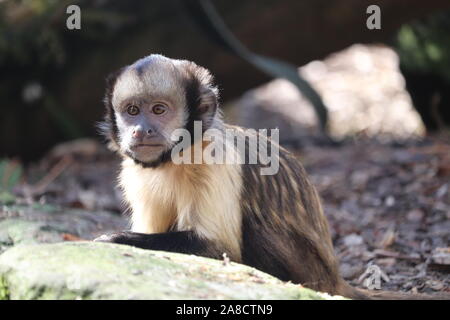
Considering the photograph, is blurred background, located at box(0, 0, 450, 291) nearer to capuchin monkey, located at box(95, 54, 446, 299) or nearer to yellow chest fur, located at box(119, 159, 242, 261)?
capuchin monkey, located at box(95, 54, 446, 299)

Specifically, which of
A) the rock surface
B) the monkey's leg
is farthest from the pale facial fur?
the rock surface

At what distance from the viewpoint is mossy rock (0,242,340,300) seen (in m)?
3.28

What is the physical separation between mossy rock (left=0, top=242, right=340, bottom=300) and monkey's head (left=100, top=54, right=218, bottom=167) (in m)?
0.95

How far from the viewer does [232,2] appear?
9969mm

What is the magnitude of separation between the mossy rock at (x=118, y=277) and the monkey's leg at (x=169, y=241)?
1.44 feet

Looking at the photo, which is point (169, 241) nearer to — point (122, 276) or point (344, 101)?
point (122, 276)

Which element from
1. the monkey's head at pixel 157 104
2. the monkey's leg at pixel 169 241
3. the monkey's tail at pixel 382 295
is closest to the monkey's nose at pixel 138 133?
the monkey's head at pixel 157 104

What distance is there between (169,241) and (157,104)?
36.1 inches

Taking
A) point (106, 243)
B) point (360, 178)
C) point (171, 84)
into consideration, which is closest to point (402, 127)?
point (360, 178)

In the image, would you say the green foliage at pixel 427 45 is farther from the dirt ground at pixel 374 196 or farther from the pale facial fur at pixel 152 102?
the pale facial fur at pixel 152 102

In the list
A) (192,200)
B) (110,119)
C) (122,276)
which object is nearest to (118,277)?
(122,276)

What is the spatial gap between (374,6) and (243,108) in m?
5.96

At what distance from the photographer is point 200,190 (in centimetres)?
462
